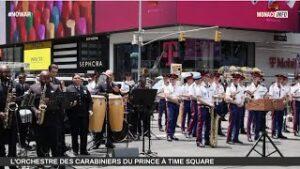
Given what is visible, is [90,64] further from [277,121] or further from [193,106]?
[193,106]

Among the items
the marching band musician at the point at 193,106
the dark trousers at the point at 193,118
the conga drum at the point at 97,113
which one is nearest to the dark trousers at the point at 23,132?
the conga drum at the point at 97,113

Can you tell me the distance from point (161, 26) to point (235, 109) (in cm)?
2331

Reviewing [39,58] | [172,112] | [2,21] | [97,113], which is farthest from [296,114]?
[2,21]

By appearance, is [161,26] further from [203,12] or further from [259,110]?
[259,110]

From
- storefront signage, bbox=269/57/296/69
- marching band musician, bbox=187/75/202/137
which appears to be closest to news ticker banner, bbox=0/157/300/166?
marching band musician, bbox=187/75/202/137

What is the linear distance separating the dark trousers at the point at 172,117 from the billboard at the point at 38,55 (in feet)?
123

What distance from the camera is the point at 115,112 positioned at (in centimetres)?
1342

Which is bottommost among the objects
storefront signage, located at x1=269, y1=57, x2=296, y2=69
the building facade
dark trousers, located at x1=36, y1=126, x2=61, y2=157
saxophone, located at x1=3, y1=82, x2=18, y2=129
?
dark trousers, located at x1=36, y1=126, x2=61, y2=157

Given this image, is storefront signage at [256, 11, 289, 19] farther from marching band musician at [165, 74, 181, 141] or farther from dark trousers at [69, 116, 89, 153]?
dark trousers at [69, 116, 89, 153]

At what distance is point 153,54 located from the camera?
4206 cm

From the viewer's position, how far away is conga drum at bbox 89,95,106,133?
13148 mm

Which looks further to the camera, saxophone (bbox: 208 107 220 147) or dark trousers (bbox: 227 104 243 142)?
dark trousers (bbox: 227 104 243 142)

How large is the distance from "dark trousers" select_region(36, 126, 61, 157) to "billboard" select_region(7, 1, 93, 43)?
35376 millimetres

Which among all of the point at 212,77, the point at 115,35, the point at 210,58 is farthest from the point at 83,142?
the point at 115,35
